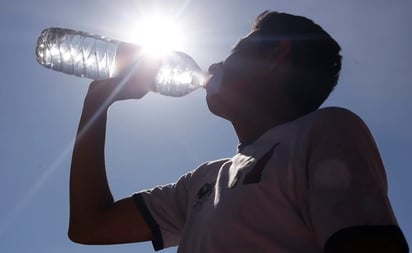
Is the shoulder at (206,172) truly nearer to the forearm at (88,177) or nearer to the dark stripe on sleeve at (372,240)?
the forearm at (88,177)

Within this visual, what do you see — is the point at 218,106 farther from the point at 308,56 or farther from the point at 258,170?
the point at 258,170

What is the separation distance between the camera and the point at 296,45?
2.70 metres

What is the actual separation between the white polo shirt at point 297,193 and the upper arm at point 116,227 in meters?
0.52

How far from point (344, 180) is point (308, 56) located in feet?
3.59

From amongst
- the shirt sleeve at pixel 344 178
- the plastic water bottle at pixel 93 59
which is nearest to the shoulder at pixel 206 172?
the shirt sleeve at pixel 344 178

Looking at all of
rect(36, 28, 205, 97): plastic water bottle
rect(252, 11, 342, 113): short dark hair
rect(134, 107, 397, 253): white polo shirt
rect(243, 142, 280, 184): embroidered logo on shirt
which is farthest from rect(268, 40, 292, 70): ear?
rect(36, 28, 205, 97): plastic water bottle

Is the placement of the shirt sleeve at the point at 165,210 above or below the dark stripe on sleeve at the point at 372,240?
above

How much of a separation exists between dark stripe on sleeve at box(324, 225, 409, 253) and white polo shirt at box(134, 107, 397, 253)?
0.02 m

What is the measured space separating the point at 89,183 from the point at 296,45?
1240mm

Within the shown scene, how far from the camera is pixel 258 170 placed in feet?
6.72

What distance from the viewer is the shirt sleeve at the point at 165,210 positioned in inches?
105

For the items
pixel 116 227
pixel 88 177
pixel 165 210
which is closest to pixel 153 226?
pixel 165 210

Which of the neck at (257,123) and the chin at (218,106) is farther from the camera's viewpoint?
the chin at (218,106)

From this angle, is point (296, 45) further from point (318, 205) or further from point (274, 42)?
point (318, 205)
